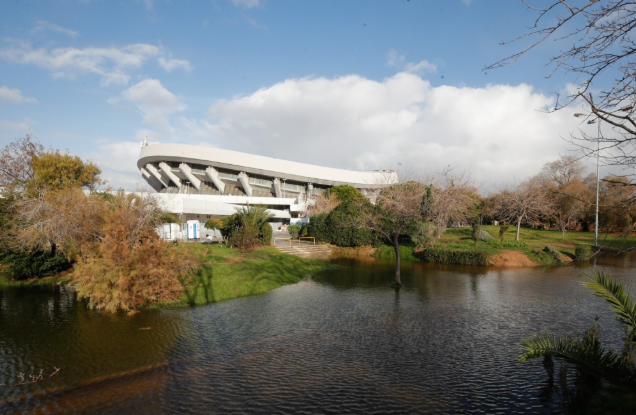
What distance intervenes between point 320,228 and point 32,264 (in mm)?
19036

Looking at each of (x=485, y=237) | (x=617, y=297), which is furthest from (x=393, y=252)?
(x=617, y=297)

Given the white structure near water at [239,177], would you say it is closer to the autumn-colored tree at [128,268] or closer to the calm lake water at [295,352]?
the autumn-colored tree at [128,268]

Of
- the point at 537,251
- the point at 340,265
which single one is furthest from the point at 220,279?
the point at 537,251

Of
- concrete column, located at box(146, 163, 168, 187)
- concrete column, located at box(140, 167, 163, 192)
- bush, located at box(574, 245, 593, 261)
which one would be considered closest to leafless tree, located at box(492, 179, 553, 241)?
bush, located at box(574, 245, 593, 261)

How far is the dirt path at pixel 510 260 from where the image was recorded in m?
22.4

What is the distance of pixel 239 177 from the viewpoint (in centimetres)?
5844

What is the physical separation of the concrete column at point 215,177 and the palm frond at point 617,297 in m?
54.8

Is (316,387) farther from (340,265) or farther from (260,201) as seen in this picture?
(260,201)

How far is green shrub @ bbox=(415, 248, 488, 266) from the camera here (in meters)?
22.7

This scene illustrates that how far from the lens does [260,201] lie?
53812 mm

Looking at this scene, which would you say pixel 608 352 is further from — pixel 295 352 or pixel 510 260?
pixel 510 260

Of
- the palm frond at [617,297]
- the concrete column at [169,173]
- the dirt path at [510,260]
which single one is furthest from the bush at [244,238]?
the concrete column at [169,173]

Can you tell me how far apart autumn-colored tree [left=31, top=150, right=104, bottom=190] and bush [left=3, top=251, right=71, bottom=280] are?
10215mm

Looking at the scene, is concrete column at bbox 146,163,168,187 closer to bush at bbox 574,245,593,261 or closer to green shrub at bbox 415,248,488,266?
green shrub at bbox 415,248,488,266
